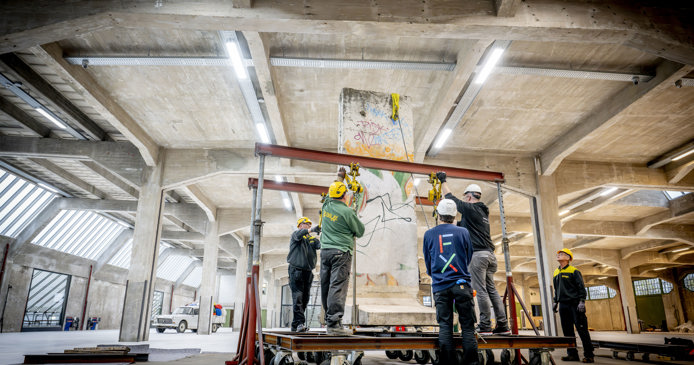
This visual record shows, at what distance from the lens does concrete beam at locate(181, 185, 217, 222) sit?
A: 19.8 meters

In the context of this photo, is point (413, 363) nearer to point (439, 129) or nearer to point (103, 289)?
point (439, 129)

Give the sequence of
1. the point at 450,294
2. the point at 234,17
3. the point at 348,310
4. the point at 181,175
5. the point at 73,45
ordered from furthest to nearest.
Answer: the point at 181,175, the point at 73,45, the point at 234,17, the point at 348,310, the point at 450,294

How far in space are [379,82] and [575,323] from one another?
7.74 meters

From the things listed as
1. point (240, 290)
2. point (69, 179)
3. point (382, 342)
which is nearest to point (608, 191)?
point (382, 342)

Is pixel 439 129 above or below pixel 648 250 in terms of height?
above

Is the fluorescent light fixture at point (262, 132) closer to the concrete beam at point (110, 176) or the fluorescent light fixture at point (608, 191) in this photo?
the concrete beam at point (110, 176)

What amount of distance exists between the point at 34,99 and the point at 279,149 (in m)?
11.0

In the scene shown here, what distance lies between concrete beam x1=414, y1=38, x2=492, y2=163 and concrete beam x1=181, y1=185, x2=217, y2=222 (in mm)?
11305

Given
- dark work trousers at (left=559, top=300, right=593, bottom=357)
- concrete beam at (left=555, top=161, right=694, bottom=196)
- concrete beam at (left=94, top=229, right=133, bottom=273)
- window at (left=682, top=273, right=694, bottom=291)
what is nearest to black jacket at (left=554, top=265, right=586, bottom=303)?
dark work trousers at (left=559, top=300, right=593, bottom=357)

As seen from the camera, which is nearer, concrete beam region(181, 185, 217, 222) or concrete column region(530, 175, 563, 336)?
concrete column region(530, 175, 563, 336)

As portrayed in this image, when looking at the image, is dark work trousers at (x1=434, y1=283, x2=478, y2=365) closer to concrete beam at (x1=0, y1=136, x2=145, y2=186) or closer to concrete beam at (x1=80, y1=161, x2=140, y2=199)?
concrete beam at (x1=0, y1=136, x2=145, y2=186)

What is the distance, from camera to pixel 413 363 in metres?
7.53

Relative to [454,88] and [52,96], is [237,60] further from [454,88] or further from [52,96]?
[52,96]

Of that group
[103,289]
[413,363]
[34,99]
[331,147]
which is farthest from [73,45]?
[103,289]
